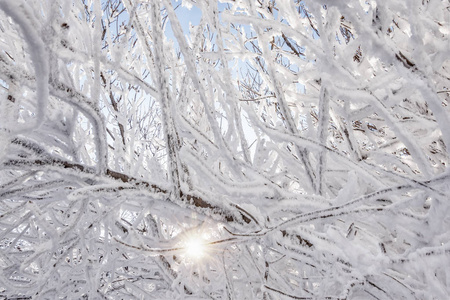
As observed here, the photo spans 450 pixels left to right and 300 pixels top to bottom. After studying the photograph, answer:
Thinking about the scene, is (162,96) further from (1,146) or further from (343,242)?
(343,242)

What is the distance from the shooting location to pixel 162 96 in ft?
2.36

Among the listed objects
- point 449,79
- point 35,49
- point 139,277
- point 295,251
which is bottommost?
point 139,277

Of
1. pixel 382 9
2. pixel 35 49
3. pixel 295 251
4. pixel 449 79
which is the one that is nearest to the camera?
pixel 35 49

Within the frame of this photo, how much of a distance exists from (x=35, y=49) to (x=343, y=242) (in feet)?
2.42

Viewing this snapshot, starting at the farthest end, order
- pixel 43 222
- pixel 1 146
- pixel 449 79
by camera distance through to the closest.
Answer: pixel 449 79 < pixel 43 222 < pixel 1 146

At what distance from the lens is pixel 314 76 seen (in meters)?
1.41

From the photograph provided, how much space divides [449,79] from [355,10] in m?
1.27

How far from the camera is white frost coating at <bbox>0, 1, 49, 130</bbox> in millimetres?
412

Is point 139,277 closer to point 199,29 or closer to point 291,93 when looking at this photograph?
point 291,93

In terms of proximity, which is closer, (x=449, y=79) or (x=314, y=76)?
(x=314, y=76)

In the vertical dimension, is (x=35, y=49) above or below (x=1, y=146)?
above

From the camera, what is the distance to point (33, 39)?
0.44 metres

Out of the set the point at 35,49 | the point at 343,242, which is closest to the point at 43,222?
the point at 35,49

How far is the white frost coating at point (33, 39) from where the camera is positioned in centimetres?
41
